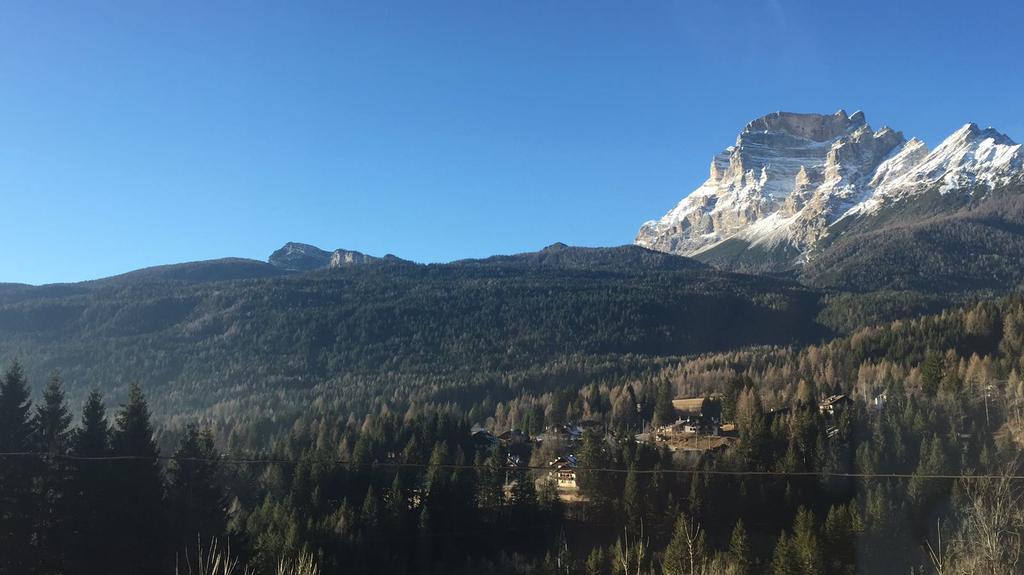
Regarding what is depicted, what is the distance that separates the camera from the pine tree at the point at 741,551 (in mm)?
52469

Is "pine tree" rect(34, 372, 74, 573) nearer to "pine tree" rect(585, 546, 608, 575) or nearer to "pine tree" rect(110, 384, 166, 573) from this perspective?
"pine tree" rect(110, 384, 166, 573)

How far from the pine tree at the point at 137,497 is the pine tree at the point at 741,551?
33516 mm

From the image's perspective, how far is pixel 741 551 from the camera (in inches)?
2108

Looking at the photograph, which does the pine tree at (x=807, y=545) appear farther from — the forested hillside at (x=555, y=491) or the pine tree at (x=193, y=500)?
the pine tree at (x=193, y=500)

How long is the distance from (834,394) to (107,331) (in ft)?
547

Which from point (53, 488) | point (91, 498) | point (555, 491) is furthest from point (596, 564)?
point (53, 488)

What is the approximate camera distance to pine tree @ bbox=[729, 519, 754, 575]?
172ft

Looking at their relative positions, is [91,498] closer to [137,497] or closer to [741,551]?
[137,497]

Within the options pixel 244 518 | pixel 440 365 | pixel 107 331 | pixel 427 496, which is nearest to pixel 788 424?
pixel 427 496

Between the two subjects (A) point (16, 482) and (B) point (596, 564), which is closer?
(A) point (16, 482)

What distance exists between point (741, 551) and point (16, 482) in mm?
41011

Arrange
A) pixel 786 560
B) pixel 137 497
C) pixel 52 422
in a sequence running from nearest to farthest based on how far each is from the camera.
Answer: pixel 137 497
pixel 52 422
pixel 786 560

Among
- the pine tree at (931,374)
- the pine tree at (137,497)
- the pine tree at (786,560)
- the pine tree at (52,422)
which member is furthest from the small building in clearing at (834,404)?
the pine tree at (52,422)

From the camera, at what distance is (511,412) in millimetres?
116250
